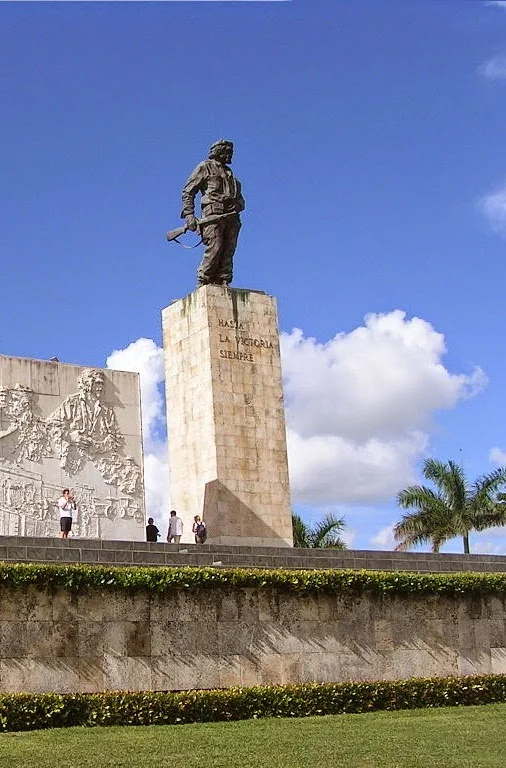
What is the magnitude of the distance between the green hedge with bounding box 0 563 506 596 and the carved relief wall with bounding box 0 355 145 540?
239 inches

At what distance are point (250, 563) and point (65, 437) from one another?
19.9ft

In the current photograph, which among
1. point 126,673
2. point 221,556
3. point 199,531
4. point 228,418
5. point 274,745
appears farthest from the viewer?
point 228,418

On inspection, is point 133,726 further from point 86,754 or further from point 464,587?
point 464,587

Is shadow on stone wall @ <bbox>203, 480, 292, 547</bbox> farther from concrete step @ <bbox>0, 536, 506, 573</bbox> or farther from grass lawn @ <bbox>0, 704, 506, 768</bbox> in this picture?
grass lawn @ <bbox>0, 704, 506, 768</bbox>

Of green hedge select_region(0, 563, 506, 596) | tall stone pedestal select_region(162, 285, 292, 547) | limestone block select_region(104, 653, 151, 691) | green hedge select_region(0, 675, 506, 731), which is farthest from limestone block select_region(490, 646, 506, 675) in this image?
limestone block select_region(104, 653, 151, 691)

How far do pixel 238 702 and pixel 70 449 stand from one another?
8.23 metres

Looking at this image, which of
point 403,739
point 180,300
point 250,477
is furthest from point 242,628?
point 180,300

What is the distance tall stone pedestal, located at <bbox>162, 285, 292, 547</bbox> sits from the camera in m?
21.5

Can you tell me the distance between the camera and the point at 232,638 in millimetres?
15336

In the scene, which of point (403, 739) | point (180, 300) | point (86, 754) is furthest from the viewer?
point (180, 300)

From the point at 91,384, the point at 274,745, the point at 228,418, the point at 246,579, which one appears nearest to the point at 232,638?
the point at 246,579

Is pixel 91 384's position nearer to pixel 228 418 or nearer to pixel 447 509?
pixel 228 418

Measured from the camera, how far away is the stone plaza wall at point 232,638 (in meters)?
14.0

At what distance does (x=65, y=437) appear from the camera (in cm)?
2139
